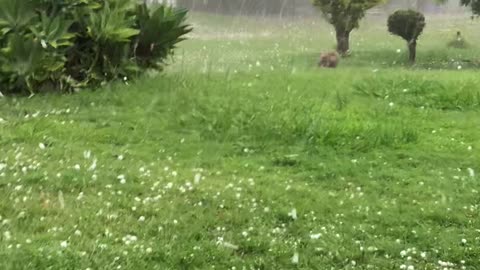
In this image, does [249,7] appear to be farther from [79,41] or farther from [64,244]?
[64,244]

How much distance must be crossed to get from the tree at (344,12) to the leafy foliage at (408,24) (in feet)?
5.42

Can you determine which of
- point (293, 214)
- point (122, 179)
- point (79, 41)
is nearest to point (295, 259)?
point (293, 214)

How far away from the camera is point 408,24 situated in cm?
1933

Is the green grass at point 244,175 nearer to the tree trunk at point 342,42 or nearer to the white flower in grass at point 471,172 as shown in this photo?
the white flower in grass at point 471,172

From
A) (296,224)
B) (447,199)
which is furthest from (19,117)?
(447,199)

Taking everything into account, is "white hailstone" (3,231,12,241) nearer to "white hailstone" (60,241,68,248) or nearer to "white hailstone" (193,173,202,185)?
"white hailstone" (60,241,68,248)

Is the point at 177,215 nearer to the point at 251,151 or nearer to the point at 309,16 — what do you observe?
the point at 251,151

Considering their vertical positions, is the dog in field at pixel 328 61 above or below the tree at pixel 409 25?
below

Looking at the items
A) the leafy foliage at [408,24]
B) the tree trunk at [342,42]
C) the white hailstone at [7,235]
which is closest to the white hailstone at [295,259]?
the white hailstone at [7,235]

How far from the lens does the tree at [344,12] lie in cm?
2112

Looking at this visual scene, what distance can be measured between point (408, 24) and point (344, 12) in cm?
277

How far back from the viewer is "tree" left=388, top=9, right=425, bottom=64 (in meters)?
19.0

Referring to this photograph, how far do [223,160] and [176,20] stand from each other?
14.6 ft

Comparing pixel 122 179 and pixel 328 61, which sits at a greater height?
pixel 122 179
